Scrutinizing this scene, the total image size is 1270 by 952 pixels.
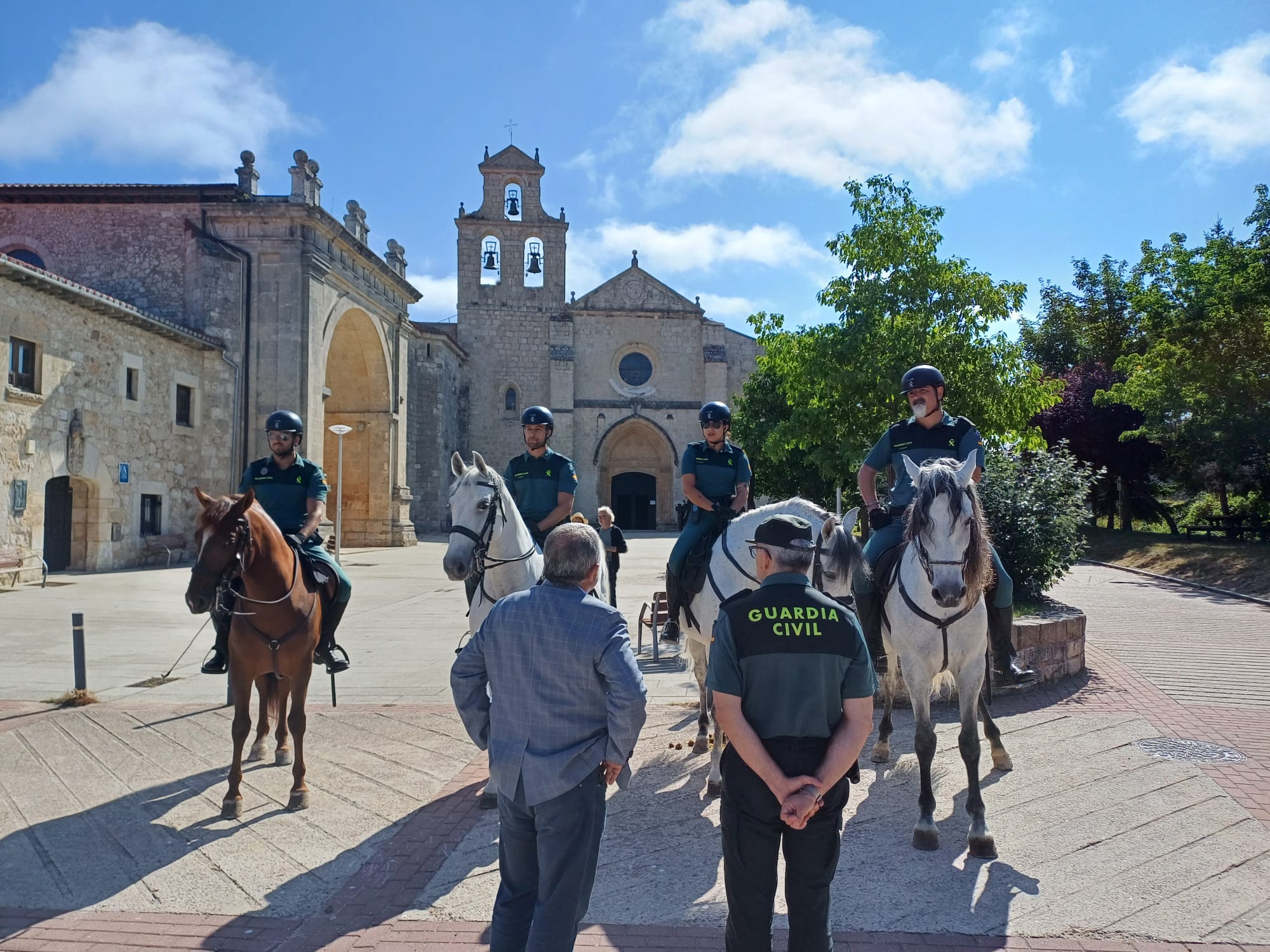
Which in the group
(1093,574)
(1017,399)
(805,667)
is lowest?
(1093,574)

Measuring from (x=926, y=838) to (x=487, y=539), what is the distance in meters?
2.86

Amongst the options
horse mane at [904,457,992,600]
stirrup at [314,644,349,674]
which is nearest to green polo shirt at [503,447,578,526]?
stirrup at [314,644,349,674]

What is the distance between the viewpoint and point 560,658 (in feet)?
9.14

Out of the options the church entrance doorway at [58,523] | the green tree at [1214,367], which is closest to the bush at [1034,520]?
the green tree at [1214,367]

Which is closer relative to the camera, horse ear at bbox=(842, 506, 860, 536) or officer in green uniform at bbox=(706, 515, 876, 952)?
officer in green uniform at bbox=(706, 515, 876, 952)

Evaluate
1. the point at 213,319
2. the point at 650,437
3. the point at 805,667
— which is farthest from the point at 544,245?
the point at 805,667

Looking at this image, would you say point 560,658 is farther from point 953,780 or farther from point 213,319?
point 213,319

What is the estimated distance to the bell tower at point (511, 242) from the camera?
42.8 meters

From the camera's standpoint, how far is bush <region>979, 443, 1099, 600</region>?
927cm

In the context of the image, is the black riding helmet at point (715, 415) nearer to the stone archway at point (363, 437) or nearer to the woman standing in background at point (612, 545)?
the woman standing in background at point (612, 545)

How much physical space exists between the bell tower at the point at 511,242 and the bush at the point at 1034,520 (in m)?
36.4

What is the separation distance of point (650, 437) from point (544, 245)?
1148 cm

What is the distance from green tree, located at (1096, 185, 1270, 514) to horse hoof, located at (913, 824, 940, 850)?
18992mm

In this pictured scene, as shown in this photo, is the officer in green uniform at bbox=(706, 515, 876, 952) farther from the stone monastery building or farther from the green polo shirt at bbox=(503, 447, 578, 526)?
the stone monastery building
